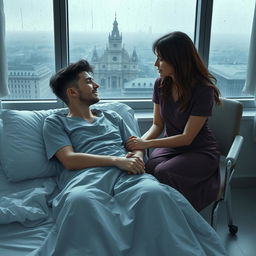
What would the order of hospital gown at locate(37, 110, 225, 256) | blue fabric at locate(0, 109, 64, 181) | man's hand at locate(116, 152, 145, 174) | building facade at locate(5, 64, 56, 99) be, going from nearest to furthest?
1. hospital gown at locate(37, 110, 225, 256)
2. man's hand at locate(116, 152, 145, 174)
3. blue fabric at locate(0, 109, 64, 181)
4. building facade at locate(5, 64, 56, 99)

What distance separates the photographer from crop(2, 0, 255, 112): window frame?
2.16 meters

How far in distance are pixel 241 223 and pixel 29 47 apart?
1.82 meters

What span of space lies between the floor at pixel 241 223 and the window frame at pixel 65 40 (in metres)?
0.93

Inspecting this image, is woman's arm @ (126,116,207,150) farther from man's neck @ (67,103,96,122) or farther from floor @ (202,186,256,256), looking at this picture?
floor @ (202,186,256,256)

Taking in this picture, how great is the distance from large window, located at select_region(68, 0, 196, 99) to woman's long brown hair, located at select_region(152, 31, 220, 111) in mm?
640

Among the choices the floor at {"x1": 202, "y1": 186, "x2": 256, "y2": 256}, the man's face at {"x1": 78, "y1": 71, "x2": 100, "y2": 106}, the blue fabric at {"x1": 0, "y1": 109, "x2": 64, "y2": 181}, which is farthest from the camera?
the floor at {"x1": 202, "y1": 186, "x2": 256, "y2": 256}

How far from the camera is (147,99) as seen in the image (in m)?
2.46

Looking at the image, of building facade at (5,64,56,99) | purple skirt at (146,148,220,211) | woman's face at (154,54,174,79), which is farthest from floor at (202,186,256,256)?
building facade at (5,64,56,99)

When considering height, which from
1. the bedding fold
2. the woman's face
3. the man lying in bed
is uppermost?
the woman's face

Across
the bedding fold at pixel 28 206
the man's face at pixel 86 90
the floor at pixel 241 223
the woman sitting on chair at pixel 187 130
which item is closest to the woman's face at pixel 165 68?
the woman sitting on chair at pixel 187 130

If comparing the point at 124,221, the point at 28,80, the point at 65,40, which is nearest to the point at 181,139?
the point at 124,221

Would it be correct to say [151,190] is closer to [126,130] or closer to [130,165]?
[130,165]

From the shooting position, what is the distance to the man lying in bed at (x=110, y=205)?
1175mm

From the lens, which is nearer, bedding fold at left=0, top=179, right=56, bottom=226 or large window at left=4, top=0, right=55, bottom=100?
bedding fold at left=0, top=179, right=56, bottom=226
